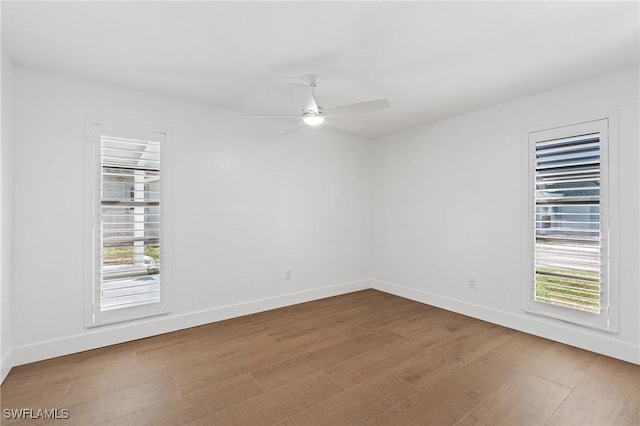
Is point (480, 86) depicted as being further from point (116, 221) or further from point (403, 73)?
point (116, 221)

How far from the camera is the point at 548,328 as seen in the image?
318 cm

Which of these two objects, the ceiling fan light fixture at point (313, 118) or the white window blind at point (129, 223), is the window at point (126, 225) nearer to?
the white window blind at point (129, 223)

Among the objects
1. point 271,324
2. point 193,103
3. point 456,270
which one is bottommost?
point 271,324

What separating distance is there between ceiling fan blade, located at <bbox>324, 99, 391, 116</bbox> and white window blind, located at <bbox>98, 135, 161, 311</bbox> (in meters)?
2.00

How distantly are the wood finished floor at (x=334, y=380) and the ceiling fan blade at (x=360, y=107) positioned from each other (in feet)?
7.49

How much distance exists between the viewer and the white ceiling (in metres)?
1.98

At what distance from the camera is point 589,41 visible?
7.61ft

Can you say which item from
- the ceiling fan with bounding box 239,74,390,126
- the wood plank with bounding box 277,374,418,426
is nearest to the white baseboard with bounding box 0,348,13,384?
the wood plank with bounding box 277,374,418,426

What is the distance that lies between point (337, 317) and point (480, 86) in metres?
3.07

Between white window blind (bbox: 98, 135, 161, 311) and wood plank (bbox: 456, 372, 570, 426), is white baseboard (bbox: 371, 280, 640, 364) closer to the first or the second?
wood plank (bbox: 456, 372, 570, 426)

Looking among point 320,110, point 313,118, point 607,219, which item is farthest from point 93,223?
point 607,219

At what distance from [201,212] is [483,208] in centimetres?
346

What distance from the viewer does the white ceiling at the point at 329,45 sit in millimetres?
1979

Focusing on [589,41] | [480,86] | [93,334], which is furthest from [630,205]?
[93,334]
